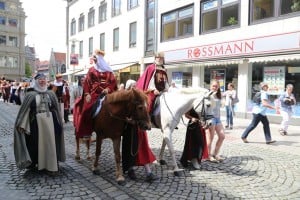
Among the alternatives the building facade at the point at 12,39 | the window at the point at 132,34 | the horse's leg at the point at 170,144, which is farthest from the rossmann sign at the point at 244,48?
the building facade at the point at 12,39

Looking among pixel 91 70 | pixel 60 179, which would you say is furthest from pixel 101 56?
pixel 60 179

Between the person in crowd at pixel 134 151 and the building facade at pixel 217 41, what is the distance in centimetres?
997

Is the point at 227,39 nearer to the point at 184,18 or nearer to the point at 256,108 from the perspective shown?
the point at 184,18

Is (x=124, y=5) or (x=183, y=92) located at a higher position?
(x=124, y=5)

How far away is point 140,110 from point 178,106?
1.16m

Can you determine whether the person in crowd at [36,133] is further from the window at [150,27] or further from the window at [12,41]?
the window at [12,41]

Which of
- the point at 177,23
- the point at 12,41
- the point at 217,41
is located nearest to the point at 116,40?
the point at 177,23

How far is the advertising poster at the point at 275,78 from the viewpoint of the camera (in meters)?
14.8

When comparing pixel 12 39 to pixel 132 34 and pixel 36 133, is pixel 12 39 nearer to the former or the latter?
pixel 132 34

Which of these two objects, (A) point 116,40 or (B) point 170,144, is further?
(A) point 116,40

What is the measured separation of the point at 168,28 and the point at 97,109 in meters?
16.1

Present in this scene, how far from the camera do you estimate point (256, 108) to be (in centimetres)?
981

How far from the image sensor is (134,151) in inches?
229

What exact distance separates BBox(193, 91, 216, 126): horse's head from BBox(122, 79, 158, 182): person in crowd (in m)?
1.04
